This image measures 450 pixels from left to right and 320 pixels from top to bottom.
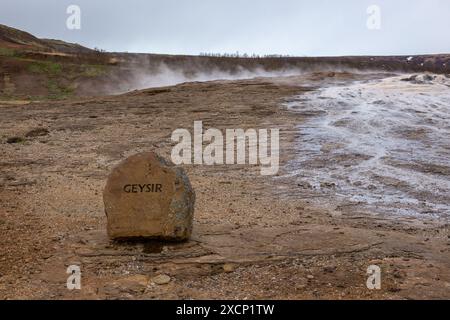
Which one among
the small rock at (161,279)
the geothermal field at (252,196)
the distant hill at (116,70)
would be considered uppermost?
the distant hill at (116,70)

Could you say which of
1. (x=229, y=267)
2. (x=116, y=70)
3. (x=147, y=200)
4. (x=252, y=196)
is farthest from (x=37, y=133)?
(x=116, y=70)

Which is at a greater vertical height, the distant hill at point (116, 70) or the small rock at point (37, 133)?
the distant hill at point (116, 70)

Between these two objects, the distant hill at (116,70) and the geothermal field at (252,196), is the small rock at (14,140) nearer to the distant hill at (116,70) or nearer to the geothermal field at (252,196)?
the geothermal field at (252,196)

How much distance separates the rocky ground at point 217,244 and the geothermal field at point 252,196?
0.07ft

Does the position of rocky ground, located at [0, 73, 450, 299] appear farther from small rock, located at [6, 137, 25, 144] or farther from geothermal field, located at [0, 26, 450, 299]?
small rock, located at [6, 137, 25, 144]

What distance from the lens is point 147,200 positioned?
5.33 m

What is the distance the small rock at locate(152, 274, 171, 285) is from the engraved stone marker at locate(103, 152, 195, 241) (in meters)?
0.67

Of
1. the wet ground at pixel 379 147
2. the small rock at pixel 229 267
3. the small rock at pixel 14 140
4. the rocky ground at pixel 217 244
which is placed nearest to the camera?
the rocky ground at pixel 217 244

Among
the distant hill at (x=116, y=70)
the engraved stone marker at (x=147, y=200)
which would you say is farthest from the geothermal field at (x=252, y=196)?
the distant hill at (x=116, y=70)

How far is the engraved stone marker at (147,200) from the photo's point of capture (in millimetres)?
5312

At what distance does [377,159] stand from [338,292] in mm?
6359

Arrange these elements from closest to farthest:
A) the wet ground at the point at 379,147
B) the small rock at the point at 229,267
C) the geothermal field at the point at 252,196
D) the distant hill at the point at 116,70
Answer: the geothermal field at the point at 252,196
the small rock at the point at 229,267
the wet ground at the point at 379,147
the distant hill at the point at 116,70

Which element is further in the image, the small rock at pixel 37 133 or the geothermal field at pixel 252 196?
the small rock at pixel 37 133

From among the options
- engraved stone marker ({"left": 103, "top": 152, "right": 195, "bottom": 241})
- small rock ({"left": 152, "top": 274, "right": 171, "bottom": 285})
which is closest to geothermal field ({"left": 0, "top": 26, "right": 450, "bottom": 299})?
small rock ({"left": 152, "top": 274, "right": 171, "bottom": 285})
